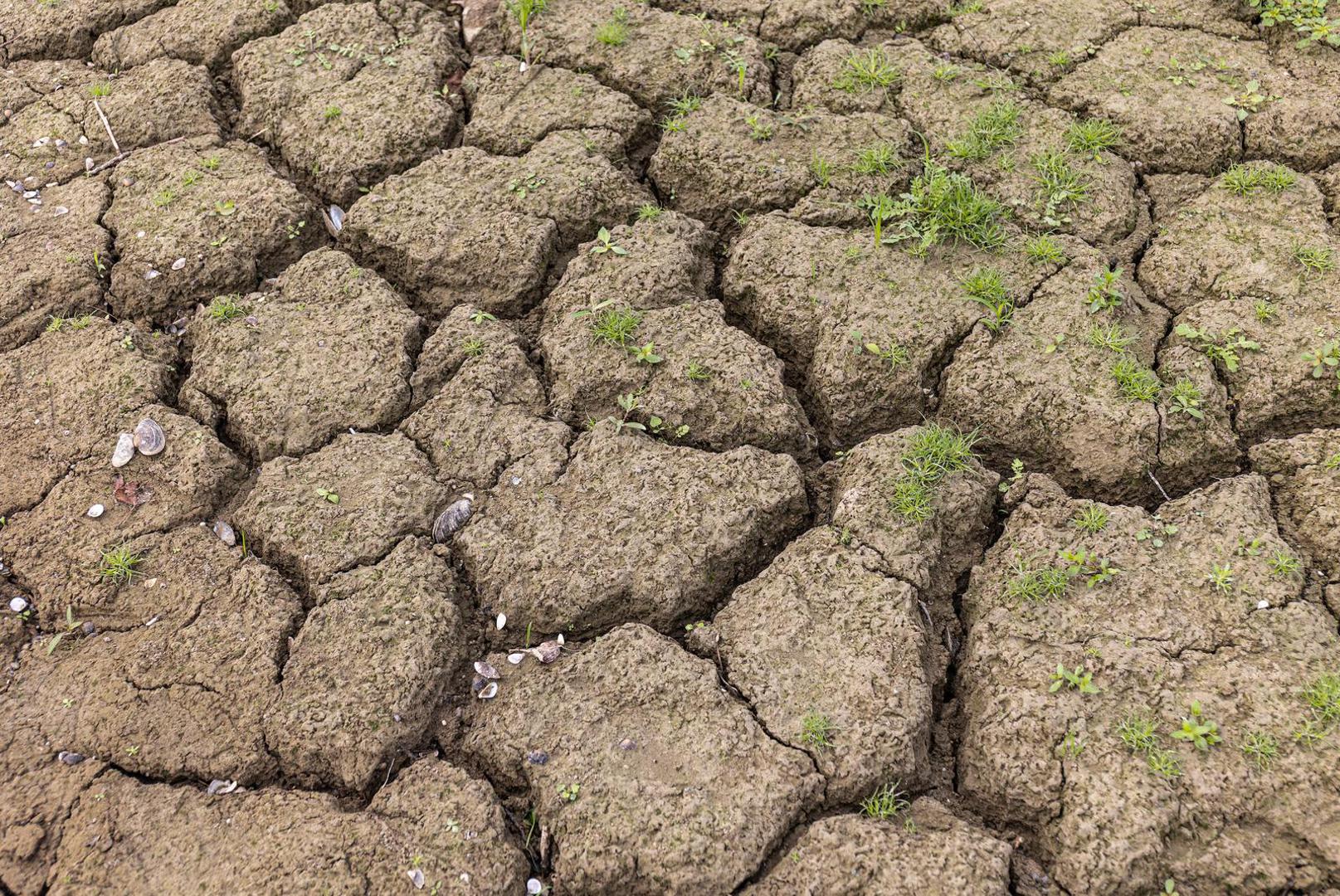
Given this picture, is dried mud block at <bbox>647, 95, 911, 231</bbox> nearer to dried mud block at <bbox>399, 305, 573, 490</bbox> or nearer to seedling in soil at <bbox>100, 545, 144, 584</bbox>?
dried mud block at <bbox>399, 305, 573, 490</bbox>

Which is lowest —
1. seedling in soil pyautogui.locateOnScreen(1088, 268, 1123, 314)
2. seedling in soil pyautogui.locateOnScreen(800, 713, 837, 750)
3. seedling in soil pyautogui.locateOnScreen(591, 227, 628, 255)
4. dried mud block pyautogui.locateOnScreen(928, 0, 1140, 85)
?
seedling in soil pyautogui.locateOnScreen(800, 713, 837, 750)

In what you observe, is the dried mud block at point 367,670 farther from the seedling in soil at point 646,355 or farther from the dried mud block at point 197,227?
the dried mud block at point 197,227

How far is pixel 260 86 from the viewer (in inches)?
143

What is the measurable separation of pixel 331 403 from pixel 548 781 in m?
1.32

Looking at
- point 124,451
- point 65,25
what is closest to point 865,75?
point 124,451

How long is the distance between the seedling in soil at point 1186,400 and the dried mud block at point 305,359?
2.18 metres

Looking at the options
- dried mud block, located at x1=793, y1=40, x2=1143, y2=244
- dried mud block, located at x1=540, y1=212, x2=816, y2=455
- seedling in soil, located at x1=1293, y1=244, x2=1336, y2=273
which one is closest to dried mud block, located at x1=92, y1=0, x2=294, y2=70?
dried mud block, located at x1=540, y1=212, x2=816, y2=455

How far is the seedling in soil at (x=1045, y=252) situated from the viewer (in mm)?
2965

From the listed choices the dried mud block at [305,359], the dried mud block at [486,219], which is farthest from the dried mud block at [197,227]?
the dried mud block at [486,219]

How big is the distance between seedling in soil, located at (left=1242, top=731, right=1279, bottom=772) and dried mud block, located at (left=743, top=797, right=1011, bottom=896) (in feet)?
1.86

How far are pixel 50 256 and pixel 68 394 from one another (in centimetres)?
61

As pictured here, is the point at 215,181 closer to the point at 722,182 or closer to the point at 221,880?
the point at 722,182

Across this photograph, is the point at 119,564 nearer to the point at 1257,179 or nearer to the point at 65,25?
the point at 65,25

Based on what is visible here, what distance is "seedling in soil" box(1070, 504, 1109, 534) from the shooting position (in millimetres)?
2545
